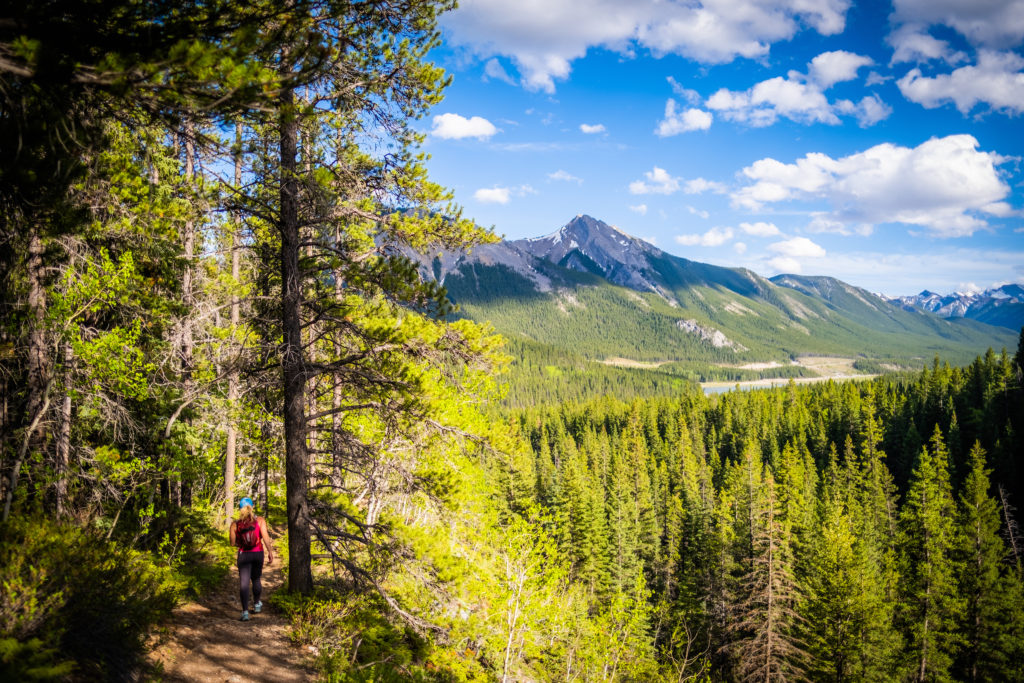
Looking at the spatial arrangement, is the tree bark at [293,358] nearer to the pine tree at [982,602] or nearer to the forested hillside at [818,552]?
the forested hillside at [818,552]

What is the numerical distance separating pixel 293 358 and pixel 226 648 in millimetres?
3878

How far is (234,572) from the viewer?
33.9ft

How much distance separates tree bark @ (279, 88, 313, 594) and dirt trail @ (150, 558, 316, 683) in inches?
45.1

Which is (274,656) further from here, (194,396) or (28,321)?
(28,321)

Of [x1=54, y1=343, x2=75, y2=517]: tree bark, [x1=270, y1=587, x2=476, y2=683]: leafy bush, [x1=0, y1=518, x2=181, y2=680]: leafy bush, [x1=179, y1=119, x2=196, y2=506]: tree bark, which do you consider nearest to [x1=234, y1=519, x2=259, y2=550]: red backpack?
[x1=270, y1=587, x2=476, y2=683]: leafy bush

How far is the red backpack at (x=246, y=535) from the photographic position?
7.33 metres

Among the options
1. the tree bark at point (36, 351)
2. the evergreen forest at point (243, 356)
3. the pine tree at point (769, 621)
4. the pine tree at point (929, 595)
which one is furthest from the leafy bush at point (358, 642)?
the pine tree at point (929, 595)

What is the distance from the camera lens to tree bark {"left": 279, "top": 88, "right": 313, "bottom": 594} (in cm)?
684

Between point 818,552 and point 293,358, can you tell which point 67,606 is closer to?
point 293,358

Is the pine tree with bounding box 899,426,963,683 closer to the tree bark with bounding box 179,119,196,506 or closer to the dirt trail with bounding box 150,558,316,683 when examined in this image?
the dirt trail with bounding box 150,558,316,683

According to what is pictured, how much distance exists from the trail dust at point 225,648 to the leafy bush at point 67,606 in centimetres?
57

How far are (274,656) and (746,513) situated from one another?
32.9m

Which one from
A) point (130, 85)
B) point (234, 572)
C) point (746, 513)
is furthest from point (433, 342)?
point (746, 513)

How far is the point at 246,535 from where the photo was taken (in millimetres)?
7383
